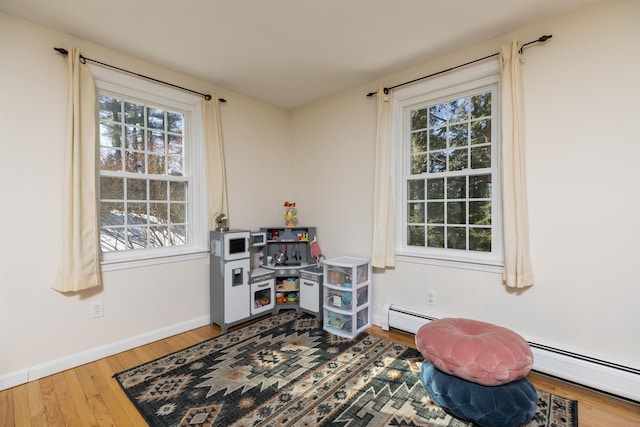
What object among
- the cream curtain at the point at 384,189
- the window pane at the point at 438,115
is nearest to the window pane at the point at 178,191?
the cream curtain at the point at 384,189

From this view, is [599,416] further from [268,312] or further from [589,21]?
[268,312]

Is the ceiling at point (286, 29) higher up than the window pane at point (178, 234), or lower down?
higher up

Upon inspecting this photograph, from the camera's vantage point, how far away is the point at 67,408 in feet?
6.05

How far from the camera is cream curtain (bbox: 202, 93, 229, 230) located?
3.10 m

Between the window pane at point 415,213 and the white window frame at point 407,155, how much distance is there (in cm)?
5

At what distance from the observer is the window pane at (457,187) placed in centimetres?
266

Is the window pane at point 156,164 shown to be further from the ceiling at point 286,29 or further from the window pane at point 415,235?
the window pane at point 415,235

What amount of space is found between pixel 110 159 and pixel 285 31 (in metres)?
1.87

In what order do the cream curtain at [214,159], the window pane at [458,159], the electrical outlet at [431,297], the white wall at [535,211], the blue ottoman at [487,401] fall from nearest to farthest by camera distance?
the blue ottoman at [487,401]
the white wall at [535,211]
the window pane at [458,159]
the electrical outlet at [431,297]
the cream curtain at [214,159]

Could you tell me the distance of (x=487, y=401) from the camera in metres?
1.58

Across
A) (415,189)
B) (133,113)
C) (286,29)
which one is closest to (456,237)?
(415,189)

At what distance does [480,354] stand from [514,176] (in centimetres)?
136

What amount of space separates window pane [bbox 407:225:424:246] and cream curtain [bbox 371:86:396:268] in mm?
194

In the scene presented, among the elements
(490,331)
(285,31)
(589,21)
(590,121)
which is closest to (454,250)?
(490,331)
